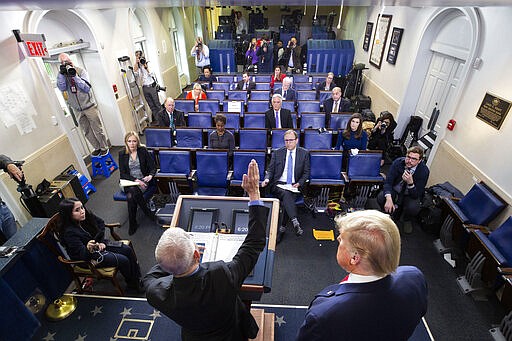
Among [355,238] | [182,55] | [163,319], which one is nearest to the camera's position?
[355,238]

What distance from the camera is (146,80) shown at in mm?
6719

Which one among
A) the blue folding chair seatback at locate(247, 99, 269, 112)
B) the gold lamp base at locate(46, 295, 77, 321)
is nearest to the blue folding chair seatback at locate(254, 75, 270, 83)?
the blue folding chair seatback at locate(247, 99, 269, 112)

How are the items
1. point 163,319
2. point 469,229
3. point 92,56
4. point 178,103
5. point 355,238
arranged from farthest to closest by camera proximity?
point 178,103
point 92,56
point 469,229
point 163,319
point 355,238

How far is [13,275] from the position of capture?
2.47 m

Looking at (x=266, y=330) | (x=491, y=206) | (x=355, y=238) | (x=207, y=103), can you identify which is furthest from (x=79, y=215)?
(x=491, y=206)

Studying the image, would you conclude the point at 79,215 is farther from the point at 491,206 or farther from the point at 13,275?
the point at 491,206

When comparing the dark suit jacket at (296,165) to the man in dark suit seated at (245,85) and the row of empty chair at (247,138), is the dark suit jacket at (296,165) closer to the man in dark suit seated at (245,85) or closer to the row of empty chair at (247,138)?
the row of empty chair at (247,138)

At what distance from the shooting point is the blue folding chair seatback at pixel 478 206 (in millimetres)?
3078

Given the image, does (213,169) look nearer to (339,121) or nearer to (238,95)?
(339,121)

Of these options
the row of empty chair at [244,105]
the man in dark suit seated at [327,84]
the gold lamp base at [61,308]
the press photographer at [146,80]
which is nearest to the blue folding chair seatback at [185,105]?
the row of empty chair at [244,105]

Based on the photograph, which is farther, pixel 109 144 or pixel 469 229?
pixel 109 144

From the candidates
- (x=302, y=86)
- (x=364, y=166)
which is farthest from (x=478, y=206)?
(x=302, y=86)

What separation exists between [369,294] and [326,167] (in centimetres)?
293

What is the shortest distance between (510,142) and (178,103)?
220 inches
